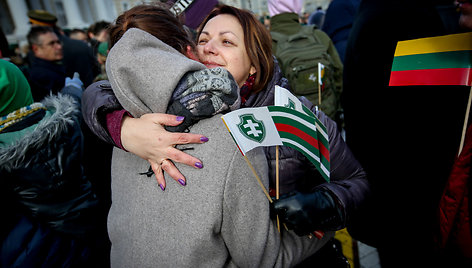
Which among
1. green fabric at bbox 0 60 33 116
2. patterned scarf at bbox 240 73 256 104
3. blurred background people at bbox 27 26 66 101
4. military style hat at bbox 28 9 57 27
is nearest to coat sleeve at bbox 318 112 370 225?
patterned scarf at bbox 240 73 256 104

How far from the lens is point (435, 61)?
126cm

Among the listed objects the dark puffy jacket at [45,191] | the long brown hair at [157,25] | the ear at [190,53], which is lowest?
the dark puffy jacket at [45,191]

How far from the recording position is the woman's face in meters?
1.59

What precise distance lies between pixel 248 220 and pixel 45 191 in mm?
1374

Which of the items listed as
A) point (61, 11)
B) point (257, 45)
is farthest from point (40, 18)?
point (61, 11)

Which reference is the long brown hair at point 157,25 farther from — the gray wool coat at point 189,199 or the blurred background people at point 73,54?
the blurred background people at point 73,54

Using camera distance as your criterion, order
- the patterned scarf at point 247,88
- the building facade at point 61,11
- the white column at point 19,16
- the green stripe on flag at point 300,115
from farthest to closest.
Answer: the building facade at point 61,11, the white column at point 19,16, the patterned scarf at point 247,88, the green stripe on flag at point 300,115

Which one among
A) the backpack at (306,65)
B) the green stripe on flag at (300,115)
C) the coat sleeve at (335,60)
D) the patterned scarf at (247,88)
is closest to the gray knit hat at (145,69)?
the green stripe on flag at (300,115)

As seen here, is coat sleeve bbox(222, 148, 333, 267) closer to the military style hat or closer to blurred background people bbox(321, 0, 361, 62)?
blurred background people bbox(321, 0, 361, 62)

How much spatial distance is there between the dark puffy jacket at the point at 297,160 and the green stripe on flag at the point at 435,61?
1.52 ft

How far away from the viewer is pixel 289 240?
123 cm

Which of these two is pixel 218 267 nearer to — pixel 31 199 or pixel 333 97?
pixel 31 199

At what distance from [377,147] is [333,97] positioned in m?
1.72

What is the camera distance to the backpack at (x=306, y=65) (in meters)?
2.97
